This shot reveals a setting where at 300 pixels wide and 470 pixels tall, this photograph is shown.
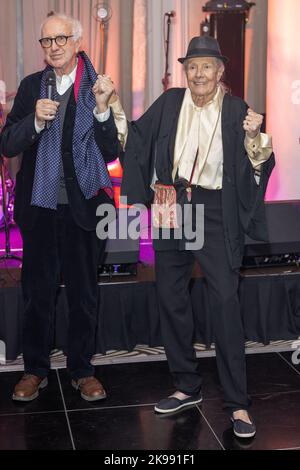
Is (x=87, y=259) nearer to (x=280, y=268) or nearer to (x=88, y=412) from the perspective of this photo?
(x=88, y=412)

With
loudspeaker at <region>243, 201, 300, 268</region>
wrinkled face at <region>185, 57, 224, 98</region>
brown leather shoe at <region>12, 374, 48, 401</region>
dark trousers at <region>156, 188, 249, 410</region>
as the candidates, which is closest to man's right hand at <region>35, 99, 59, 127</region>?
wrinkled face at <region>185, 57, 224, 98</region>

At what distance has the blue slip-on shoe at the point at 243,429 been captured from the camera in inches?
118

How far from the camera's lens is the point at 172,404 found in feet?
10.7

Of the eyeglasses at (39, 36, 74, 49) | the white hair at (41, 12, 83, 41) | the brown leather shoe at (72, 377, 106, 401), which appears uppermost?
the white hair at (41, 12, 83, 41)

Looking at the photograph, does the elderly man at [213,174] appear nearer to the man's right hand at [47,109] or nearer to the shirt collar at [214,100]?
the shirt collar at [214,100]

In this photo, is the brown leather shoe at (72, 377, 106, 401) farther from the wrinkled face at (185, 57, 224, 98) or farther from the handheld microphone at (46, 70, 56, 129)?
the wrinkled face at (185, 57, 224, 98)

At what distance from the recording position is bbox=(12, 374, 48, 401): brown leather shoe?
3.36 meters

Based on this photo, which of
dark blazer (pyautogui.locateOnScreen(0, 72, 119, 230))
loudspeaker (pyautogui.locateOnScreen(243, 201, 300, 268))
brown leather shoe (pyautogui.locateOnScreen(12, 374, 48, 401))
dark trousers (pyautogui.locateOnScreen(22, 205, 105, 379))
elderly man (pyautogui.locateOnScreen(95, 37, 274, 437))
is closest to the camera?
elderly man (pyautogui.locateOnScreen(95, 37, 274, 437))

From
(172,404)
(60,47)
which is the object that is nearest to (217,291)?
(172,404)

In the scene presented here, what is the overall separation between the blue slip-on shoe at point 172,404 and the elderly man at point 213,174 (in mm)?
257

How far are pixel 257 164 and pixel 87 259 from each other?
85 cm

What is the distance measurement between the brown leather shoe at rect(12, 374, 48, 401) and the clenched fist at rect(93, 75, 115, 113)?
1.27 m

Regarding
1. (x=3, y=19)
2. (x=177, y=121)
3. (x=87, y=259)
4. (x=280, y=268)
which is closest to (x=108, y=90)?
(x=177, y=121)

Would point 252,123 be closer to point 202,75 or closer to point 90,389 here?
point 202,75
